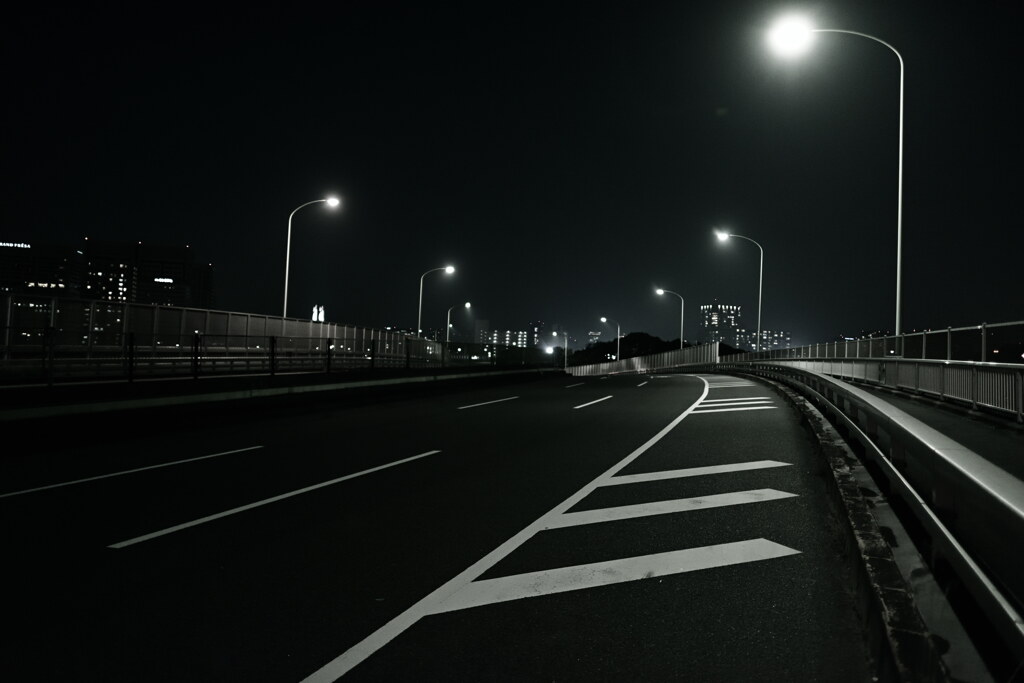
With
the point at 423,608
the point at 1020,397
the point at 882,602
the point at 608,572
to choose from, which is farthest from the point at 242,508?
the point at 1020,397

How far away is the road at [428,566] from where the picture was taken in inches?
145

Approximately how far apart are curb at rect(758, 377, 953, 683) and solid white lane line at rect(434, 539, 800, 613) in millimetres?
645

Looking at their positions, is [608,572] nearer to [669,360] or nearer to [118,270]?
[669,360]

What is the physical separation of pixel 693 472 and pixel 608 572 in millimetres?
4064

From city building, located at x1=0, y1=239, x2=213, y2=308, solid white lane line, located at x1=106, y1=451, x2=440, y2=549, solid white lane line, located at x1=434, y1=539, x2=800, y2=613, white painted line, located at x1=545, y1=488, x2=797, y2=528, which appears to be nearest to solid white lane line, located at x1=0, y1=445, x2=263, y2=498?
solid white lane line, located at x1=106, y1=451, x2=440, y2=549

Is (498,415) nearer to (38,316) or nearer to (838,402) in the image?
(838,402)

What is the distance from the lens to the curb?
2811 millimetres

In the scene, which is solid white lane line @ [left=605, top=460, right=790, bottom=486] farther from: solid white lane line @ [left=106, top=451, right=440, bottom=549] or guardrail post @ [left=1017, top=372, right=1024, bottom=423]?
guardrail post @ [left=1017, top=372, right=1024, bottom=423]

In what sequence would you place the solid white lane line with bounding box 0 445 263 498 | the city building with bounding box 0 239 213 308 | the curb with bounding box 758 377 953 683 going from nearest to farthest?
the curb with bounding box 758 377 953 683, the solid white lane line with bounding box 0 445 263 498, the city building with bounding box 0 239 213 308

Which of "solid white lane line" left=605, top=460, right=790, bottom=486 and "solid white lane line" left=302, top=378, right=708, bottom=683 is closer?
"solid white lane line" left=302, top=378, right=708, bottom=683

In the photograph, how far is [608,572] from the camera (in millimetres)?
5047

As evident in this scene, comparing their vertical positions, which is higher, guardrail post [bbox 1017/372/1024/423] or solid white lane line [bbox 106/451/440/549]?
guardrail post [bbox 1017/372/1024/423]

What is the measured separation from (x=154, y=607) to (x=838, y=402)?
11.3 meters

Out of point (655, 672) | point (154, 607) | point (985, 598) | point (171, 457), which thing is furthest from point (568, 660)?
point (171, 457)
